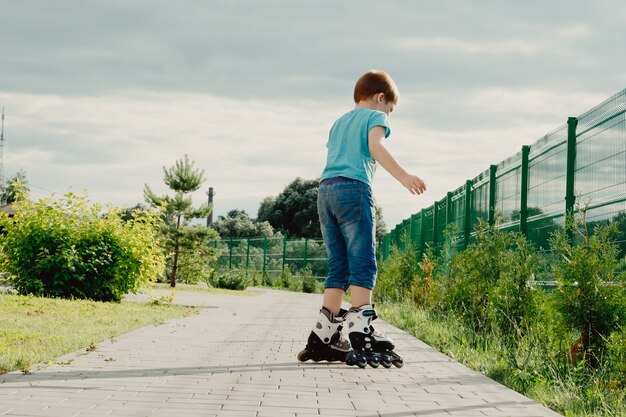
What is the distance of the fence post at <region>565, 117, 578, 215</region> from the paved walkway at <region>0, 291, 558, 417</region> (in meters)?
2.15

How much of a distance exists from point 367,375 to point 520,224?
4.48 meters

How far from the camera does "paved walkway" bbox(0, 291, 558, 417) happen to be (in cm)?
383

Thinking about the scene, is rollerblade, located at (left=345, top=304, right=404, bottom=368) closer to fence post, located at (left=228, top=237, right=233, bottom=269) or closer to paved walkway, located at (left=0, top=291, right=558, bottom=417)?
paved walkway, located at (left=0, top=291, right=558, bottom=417)

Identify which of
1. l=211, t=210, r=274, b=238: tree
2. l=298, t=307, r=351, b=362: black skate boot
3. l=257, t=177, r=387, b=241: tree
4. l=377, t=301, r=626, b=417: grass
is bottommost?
l=377, t=301, r=626, b=417: grass

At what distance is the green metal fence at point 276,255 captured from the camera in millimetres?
32375

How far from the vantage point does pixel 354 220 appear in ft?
17.3

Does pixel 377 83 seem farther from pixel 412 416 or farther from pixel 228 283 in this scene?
pixel 228 283

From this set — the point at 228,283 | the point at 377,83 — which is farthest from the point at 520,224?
the point at 228,283

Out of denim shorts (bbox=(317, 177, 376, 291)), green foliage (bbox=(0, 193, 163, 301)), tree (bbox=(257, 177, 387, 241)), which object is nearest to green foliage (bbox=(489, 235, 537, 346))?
denim shorts (bbox=(317, 177, 376, 291))

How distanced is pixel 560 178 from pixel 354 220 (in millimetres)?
3352

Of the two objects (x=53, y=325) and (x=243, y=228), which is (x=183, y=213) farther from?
(x=243, y=228)

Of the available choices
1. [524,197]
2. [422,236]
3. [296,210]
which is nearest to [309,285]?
[422,236]

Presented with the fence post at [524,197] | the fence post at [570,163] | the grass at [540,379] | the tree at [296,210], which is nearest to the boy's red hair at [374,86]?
the grass at [540,379]

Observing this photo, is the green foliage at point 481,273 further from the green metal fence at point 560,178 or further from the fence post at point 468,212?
the fence post at point 468,212
